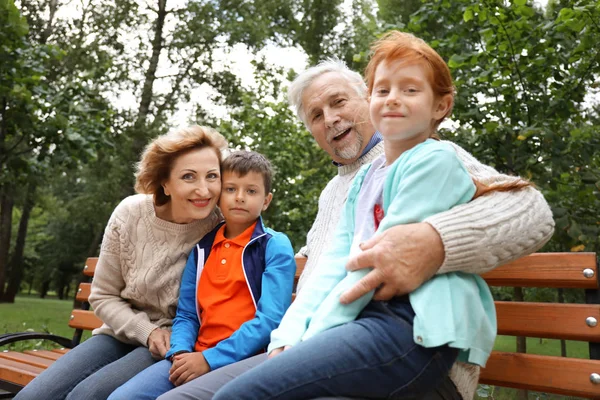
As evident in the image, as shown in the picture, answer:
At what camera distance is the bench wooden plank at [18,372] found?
329cm

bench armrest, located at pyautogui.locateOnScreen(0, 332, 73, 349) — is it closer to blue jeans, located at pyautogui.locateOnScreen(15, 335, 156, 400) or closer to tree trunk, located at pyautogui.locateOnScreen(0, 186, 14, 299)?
blue jeans, located at pyautogui.locateOnScreen(15, 335, 156, 400)

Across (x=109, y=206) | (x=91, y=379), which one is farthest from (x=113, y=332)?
(x=109, y=206)

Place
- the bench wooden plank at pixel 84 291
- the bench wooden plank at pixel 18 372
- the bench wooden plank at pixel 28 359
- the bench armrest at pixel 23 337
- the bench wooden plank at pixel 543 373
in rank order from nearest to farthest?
the bench wooden plank at pixel 543 373 < the bench wooden plank at pixel 18 372 < the bench wooden plank at pixel 28 359 < the bench armrest at pixel 23 337 < the bench wooden plank at pixel 84 291

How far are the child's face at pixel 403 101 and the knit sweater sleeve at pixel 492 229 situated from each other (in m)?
0.31

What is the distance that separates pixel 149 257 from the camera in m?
2.93

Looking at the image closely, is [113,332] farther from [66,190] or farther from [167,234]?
[66,190]

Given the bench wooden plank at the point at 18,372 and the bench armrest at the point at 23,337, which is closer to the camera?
the bench wooden plank at the point at 18,372

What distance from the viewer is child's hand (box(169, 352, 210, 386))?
2395 millimetres

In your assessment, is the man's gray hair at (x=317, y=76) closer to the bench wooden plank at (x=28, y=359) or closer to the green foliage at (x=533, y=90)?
the green foliage at (x=533, y=90)

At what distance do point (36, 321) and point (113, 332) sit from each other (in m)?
10.7

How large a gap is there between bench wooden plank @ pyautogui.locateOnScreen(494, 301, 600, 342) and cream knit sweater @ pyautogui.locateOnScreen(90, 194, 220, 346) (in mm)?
1396

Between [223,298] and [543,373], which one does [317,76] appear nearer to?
[223,298]

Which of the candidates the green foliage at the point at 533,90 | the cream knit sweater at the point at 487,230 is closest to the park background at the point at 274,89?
the green foliage at the point at 533,90

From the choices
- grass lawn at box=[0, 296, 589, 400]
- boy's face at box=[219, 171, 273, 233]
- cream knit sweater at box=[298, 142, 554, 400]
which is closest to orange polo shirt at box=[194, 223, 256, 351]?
boy's face at box=[219, 171, 273, 233]
